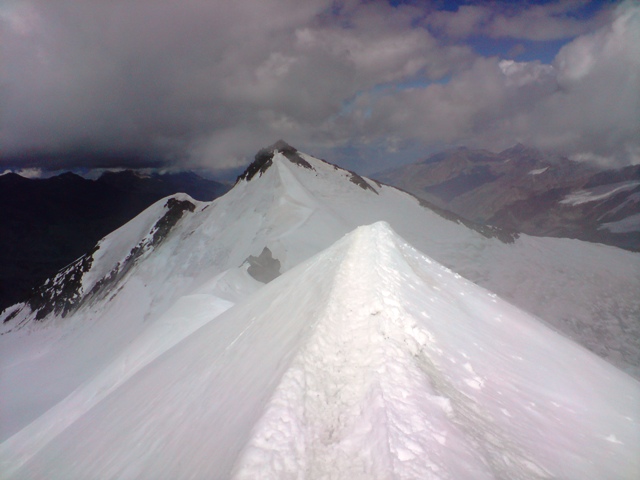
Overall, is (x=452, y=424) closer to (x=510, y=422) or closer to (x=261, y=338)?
(x=510, y=422)

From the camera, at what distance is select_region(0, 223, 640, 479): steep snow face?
4312mm

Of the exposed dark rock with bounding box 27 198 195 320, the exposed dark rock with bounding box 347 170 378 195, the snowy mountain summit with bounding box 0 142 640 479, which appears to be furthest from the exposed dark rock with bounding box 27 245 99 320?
the exposed dark rock with bounding box 347 170 378 195

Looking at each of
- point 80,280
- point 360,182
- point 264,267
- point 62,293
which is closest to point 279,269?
point 264,267

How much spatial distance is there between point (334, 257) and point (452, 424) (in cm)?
638

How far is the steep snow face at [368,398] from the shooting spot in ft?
14.1

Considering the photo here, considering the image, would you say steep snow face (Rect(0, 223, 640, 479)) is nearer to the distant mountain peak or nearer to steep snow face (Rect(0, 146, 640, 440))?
steep snow face (Rect(0, 146, 640, 440))

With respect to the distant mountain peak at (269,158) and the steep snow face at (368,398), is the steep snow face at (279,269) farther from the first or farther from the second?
the steep snow face at (368,398)

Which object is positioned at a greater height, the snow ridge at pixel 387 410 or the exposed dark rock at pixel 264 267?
the snow ridge at pixel 387 410

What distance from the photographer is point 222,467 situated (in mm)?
4297

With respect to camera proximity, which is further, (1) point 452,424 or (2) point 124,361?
(2) point 124,361

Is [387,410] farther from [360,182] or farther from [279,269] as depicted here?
[360,182]

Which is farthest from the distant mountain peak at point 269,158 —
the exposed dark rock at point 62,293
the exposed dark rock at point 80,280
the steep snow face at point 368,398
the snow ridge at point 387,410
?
the snow ridge at point 387,410

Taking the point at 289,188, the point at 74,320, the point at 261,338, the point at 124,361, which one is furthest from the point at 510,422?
the point at 74,320

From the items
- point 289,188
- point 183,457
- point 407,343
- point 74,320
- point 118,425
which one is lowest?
point 74,320
